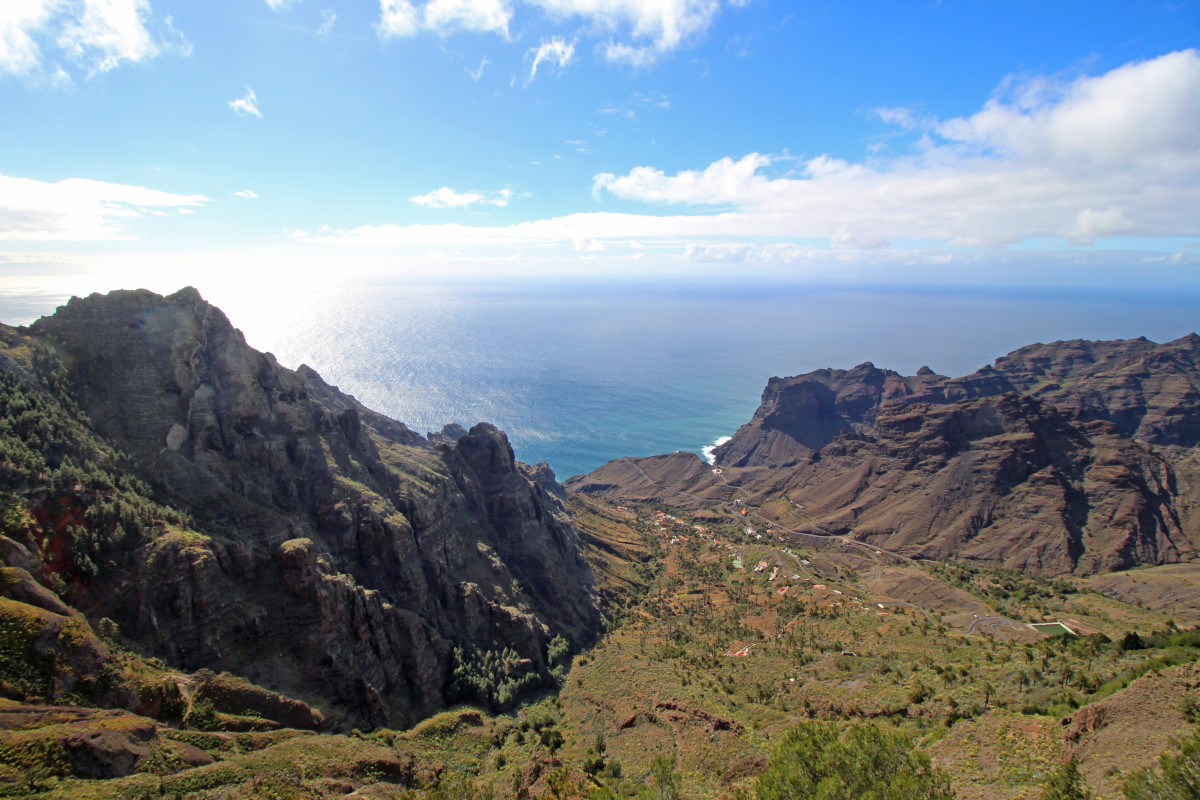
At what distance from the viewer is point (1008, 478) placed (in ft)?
358

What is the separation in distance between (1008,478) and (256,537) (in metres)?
131

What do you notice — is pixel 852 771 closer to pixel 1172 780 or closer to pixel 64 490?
pixel 1172 780

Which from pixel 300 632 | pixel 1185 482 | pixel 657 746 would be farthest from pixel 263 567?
pixel 1185 482

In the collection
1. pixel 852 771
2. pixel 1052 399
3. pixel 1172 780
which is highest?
pixel 1172 780

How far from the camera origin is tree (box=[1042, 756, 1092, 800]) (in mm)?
21797

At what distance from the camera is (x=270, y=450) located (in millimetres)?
52000

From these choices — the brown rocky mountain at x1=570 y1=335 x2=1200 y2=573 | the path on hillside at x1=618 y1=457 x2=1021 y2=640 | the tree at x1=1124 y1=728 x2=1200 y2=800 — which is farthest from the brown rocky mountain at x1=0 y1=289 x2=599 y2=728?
the brown rocky mountain at x1=570 y1=335 x2=1200 y2=573

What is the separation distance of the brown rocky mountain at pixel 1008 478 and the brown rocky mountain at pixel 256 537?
80599mm

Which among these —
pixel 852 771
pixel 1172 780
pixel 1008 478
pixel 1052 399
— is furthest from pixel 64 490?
pixel 1052 399

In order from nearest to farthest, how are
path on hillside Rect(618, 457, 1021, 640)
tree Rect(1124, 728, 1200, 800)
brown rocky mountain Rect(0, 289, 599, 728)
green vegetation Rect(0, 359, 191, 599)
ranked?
tree Rect(1124, 728, 1200, 800) → green vegetation Rect(0, 359, 191, 599) → brown rocky mountain Rect(0, 289, 599, 728) → path on hillside Rect(618, 457, 1021, 640)

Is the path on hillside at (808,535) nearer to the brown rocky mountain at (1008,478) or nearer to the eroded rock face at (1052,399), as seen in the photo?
the brown rocky mountain at (1008,478)

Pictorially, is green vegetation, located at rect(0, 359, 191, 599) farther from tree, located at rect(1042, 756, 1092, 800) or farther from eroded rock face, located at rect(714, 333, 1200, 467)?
eroded rock face, located at rect(714, 333, 1200, 467)

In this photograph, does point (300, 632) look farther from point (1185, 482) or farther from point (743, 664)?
point (1185, 482)

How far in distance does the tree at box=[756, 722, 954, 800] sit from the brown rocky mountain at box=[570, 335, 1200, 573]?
92274 mm
